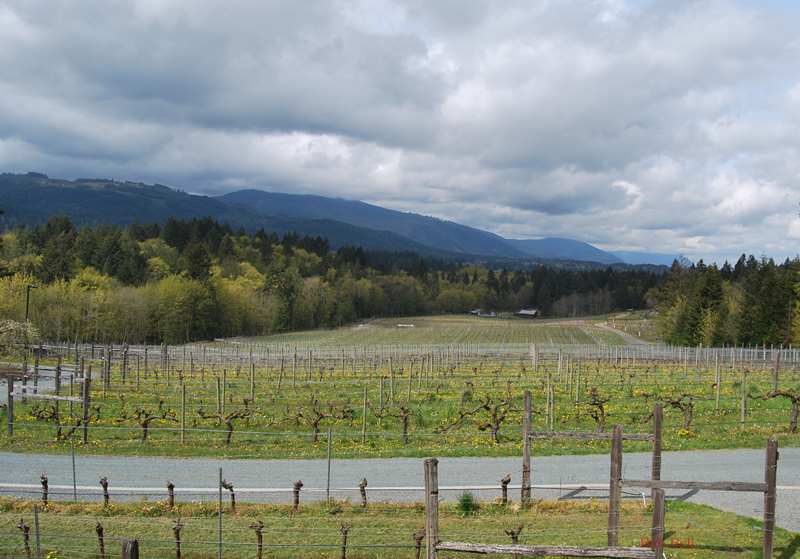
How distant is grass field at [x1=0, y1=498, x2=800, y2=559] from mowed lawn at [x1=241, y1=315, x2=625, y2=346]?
254 feet

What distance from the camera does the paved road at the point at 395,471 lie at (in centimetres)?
1625

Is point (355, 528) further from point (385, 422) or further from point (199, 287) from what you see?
point (199, 287)

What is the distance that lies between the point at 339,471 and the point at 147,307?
8285cm

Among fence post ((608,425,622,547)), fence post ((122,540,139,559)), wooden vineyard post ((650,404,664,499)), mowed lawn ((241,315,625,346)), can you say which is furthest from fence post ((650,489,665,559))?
mowed lawn ((241,315,625,346))

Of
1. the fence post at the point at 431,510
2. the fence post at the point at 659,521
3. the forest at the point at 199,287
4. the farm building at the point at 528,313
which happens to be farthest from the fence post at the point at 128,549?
the farm building at the point at 528,313

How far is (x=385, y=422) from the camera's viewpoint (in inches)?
1066

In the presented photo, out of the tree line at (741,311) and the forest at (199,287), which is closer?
the tree line at (741,311)

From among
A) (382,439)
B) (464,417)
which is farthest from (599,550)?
(464,417)

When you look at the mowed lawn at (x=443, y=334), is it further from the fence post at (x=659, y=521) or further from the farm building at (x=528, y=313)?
the fence post at (x=659, y=521)

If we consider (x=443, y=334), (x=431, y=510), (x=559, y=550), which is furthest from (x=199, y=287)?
(x=559, y=550)

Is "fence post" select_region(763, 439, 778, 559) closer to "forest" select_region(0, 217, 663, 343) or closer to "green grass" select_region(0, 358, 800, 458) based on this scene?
"green grass" select_region(0, 358, 800, 458)

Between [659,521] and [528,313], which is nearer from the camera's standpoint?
[659,521]

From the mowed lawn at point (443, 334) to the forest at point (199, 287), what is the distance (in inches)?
268

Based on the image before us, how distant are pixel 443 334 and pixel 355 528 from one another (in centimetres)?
10713
